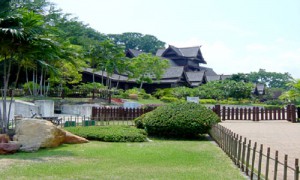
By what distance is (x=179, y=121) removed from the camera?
1516cm

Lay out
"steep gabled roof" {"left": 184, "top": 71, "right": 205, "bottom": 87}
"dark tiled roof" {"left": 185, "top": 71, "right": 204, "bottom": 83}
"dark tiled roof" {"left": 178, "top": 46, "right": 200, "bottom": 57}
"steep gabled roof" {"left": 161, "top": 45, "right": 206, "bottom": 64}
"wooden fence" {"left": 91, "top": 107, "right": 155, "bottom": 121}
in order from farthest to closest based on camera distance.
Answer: "dark tiled roof" {"left": 178, "top": 46, "right": 200, "bottom": 57}
"steep gabled roof" {"left": 161, "top": 45, "right": 206, "bottom": 64}
"dark tiled roof" {"left": 185, "top": 71, "right": 204, "bottom": 83}
"steep gabled roof" {"left": 184, "top": 71, "right": 205, "bottom": 87}
"wooden fence" {"left": 91, "top": 107, "right": 155, "bottom": 121}

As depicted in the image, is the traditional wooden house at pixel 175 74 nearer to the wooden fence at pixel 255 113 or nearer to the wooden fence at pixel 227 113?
the wooden fence at pixel 227 113

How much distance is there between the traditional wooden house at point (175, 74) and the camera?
151ft

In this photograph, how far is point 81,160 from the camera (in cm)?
986

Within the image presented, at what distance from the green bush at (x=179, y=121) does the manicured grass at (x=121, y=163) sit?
2329 millimetres

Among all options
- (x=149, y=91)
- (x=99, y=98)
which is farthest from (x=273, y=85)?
(x=99, y=98)

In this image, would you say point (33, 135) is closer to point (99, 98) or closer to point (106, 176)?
point (106, 176)

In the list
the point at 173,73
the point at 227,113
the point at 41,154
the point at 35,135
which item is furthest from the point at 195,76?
the point at 41,154

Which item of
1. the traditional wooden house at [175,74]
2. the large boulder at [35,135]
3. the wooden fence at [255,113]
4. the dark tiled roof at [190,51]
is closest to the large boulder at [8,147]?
the large boulder at [35,135]

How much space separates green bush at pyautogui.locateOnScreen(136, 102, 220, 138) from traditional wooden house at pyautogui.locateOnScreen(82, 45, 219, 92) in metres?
22.9

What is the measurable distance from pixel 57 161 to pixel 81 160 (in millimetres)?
640

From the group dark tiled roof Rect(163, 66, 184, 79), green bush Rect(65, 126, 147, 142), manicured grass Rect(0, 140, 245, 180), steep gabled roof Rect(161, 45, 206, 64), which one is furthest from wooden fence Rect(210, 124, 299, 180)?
steep gabled roof Rect(161, 45, 206, 64)

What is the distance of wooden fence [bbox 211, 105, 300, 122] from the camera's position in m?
26.0

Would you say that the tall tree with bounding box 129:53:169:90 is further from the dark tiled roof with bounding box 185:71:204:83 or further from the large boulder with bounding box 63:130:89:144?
the large boulder with bounding box 63:130:89:144
